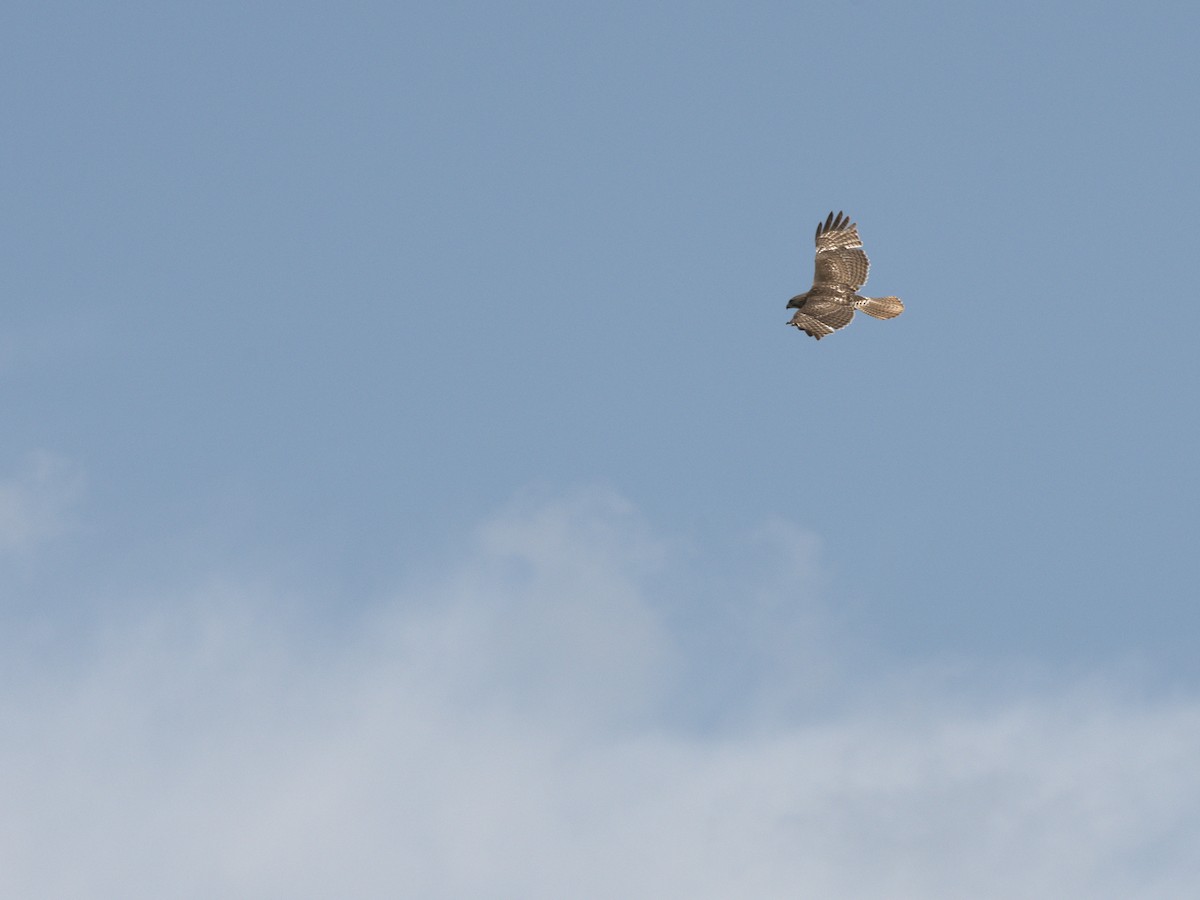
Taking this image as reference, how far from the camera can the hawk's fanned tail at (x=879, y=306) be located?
109 meters

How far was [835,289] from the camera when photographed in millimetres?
108000

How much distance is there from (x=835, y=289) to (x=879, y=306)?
239cm

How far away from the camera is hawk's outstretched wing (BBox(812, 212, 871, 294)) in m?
108

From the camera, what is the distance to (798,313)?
4215 inches

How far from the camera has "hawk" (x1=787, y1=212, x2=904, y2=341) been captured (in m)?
107

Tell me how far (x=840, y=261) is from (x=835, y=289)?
50.6 inches

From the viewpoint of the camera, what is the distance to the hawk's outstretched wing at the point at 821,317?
107 m

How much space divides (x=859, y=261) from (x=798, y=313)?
3937mm

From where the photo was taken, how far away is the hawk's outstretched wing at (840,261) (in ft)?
354

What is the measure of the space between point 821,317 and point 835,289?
5.04 ft

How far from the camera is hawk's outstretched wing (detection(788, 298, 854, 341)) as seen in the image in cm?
10694

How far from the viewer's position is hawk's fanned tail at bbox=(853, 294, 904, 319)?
109 meters

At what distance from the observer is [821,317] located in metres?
108

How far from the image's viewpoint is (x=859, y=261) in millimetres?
108312
